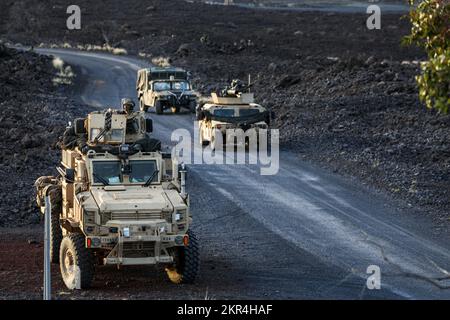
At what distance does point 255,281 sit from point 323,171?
1267 cm

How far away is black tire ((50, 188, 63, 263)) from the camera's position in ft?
66.8

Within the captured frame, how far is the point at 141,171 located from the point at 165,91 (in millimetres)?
24530

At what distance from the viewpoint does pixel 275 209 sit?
86.6ft

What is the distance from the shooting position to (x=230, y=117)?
35.0 metres

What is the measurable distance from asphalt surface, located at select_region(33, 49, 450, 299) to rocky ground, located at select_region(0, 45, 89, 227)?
13.8 ft

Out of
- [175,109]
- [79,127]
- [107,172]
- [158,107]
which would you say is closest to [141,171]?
[107,172]

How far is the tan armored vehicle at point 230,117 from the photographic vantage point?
34719mm

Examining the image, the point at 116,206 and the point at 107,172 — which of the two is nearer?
the point at 116,206

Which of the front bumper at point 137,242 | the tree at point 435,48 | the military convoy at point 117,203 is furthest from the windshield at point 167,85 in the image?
the tree at point 435,48

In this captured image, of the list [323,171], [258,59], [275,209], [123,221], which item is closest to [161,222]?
[123,221]

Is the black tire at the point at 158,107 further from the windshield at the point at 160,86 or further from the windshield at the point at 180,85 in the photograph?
the windshield at the point at 180,85

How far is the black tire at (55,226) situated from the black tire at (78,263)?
7.16 ft

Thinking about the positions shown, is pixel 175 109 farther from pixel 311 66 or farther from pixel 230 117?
pixel 311 66

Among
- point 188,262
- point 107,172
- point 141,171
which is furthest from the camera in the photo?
point 141,171
